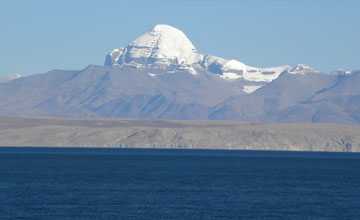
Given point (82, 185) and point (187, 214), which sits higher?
point (187, 214)

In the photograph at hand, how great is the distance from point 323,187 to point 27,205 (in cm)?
6634

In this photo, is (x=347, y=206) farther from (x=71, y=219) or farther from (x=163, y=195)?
(x=71, y=219)

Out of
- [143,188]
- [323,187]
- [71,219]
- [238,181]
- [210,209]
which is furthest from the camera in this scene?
[238,181]

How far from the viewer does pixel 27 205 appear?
114 meters

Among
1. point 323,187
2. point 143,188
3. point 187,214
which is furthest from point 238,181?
point 187,214

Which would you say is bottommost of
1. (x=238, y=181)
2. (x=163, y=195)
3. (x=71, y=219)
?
(x=238, y=181)

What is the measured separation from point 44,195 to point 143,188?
22.3 metres

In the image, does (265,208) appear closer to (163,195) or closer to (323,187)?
(163,195)

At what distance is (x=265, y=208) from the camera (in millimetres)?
115750

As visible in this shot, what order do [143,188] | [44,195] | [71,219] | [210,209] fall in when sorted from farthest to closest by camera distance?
[143,188], [44,195], [210,209], [71,219]

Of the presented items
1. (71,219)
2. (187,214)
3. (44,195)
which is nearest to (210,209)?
(187,214)

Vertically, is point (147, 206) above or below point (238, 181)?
above

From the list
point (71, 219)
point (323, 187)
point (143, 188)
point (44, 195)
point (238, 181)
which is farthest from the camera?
point (238, 181)

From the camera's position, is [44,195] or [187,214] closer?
[187,214]
